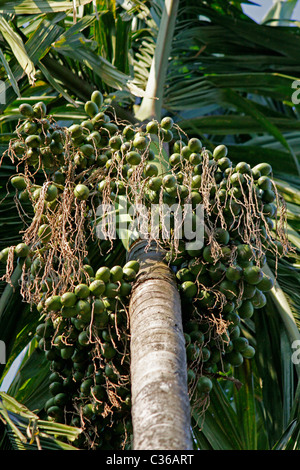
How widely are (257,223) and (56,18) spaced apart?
1404 millimetres

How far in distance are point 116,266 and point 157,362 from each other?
0.52 metres

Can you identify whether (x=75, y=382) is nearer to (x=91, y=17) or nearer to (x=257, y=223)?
(x=257, y=223)

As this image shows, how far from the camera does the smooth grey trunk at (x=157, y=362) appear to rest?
5.24 feet

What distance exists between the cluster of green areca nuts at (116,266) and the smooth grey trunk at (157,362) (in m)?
0.10

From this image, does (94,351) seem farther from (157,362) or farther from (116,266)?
(157,362)

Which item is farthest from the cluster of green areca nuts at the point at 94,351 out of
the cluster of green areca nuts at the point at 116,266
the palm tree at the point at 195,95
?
the palm tree at the point at 195,95

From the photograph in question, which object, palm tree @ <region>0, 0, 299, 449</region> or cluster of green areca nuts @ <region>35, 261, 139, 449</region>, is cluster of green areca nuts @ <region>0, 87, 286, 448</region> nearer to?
cluster of green areca nuts @ <region>35, 261, 139, 449</region>

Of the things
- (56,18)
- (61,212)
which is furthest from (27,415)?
(56,18)

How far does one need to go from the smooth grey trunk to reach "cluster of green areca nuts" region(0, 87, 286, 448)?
10 centimetres

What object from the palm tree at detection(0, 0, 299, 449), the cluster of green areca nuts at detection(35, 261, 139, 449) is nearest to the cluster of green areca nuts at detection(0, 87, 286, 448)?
the cluster of green areca nuts at detection(35, 261, 139, 449)

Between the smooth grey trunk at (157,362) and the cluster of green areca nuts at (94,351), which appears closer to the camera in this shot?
the smooth grey trunk at (157,362)

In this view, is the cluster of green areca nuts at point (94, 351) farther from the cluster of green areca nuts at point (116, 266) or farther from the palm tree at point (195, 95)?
the palm tree at point (195, 95)

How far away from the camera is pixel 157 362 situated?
1.83 m

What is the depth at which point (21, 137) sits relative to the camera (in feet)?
8.26
